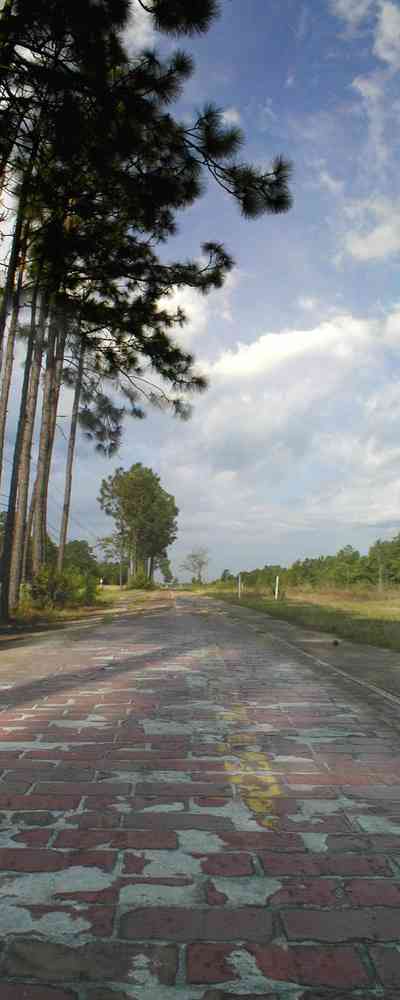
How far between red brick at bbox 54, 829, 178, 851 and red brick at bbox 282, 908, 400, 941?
0.64 m

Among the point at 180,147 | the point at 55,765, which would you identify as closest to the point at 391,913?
the point at 55,765

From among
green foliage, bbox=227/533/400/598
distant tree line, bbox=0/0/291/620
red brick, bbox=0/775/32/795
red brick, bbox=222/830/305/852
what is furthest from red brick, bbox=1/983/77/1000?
green foliage, bbox=227/533/400/598

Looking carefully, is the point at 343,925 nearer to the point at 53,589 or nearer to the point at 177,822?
the point at 177,822

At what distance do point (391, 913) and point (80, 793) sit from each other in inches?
59.8

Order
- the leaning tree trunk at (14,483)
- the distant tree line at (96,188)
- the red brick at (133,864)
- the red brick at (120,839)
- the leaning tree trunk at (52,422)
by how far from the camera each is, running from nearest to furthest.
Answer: the red brick at (133,864), the red brick at (120,839), the distant tree line at (96,188), the leaning tree trunk at (14,483), the leaning tree trunk at (52,422)

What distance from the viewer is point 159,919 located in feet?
6.37

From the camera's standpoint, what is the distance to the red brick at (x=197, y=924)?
1856mm

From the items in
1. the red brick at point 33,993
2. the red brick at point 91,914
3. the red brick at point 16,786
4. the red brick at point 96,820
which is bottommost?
the red brick at point 33,993

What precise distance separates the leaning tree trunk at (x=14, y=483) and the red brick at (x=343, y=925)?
39.4 ft

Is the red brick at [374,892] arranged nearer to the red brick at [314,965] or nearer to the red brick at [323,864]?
the red brick at [323,864]

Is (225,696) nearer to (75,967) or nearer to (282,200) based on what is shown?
(75,967)

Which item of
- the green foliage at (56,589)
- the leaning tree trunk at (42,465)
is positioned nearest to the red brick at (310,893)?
the green foliage at (56,589)

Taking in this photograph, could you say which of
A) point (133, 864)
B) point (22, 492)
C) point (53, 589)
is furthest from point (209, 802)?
point (53, 589)

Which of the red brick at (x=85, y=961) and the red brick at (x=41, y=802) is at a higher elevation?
the red brick at (x=41, y=802)
